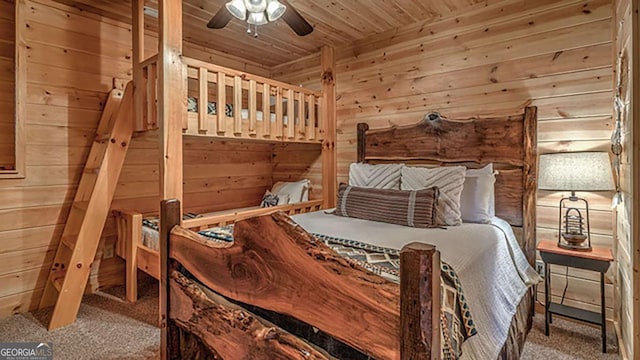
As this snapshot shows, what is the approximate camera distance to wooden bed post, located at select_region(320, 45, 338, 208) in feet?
11.9

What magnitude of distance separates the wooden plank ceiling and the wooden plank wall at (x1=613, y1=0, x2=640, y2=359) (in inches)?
47.3

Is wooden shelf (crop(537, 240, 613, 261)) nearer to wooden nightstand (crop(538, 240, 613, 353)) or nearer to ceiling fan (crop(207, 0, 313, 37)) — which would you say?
wooden nightstand (crop(538, 240, 613, 353))

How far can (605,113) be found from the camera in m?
2.21

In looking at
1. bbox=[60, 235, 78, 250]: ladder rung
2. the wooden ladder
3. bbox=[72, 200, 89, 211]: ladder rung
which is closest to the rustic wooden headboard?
the wooden ladder

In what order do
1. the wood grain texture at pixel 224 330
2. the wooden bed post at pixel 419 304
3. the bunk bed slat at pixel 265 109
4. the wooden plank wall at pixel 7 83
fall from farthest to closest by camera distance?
the bunk bed slat at pixel 265 109 → the wooden plank wall at pixel 7 83 → the wood grain texture at pixel 224 330 → the wooden bed post at pixel 419 304

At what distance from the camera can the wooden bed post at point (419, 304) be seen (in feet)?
2.47

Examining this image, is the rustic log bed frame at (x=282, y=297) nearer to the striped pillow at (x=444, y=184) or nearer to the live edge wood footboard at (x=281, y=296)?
the live edge wood footboard at (x=281, y=296)

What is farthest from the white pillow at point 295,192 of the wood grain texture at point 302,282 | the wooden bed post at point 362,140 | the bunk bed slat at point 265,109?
the wood grain texture at point 302,282

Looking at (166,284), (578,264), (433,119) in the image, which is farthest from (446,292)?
(433,119)

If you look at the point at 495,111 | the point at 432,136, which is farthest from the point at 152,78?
the point at 495,111

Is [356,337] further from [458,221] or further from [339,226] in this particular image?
[458,221]

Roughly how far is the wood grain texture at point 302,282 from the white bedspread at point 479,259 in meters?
0.65

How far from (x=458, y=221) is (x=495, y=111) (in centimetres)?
107

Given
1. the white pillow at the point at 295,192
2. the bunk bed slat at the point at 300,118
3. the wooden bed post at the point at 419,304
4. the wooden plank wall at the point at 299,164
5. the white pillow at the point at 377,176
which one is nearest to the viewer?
the wooden bed post at the point at 419,304
